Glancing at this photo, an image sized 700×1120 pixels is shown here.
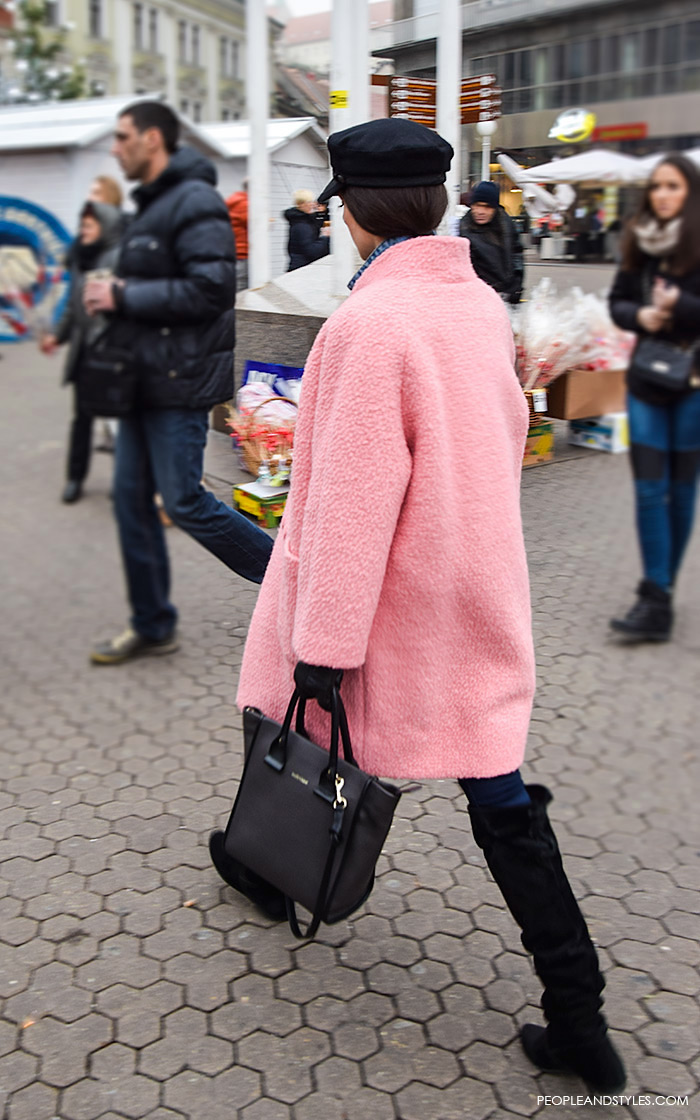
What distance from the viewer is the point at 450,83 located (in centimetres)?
250

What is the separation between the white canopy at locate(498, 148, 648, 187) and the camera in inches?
97.0

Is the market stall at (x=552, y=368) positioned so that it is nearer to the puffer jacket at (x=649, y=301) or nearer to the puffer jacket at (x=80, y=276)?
the puffer jacket at (x=649, y=301)

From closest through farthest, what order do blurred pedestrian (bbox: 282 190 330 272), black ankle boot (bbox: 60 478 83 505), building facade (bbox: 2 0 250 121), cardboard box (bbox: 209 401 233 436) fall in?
1. blurred pedestrian (bbox: 282 190 330 272)
2. cardboard box (bbox: 209 401 233 436)
3. black ankle boot (bbox: 60 478 83 505)
4. building facade (bbox: 2 0 250 121)

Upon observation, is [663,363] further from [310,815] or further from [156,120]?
[310,815]

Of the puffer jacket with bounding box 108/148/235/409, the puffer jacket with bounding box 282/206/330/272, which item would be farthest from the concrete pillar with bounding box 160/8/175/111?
the puffer jacket with bounding box 282/206/330/272

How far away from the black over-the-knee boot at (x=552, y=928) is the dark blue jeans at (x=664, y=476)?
274 centimetres

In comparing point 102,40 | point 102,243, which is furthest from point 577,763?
point 102,40

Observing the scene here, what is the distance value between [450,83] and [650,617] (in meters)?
2.91

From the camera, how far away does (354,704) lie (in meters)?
2.19

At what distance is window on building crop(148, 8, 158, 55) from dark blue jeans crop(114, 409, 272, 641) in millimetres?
49631

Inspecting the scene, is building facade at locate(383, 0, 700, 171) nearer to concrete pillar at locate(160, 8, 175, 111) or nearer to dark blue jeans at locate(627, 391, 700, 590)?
dark blue jeans at locate(627, 391, 700, 590)

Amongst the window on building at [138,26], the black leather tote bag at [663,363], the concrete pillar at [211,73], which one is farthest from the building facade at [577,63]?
the concrete pillar at [211,73]

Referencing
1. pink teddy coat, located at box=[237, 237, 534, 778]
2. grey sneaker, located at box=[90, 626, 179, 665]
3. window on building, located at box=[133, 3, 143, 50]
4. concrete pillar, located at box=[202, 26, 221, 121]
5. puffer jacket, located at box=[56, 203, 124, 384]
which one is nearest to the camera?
pink teddy coat, located at box=[237, 237, 534, 778]

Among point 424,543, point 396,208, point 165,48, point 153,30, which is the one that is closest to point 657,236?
point 396,208
